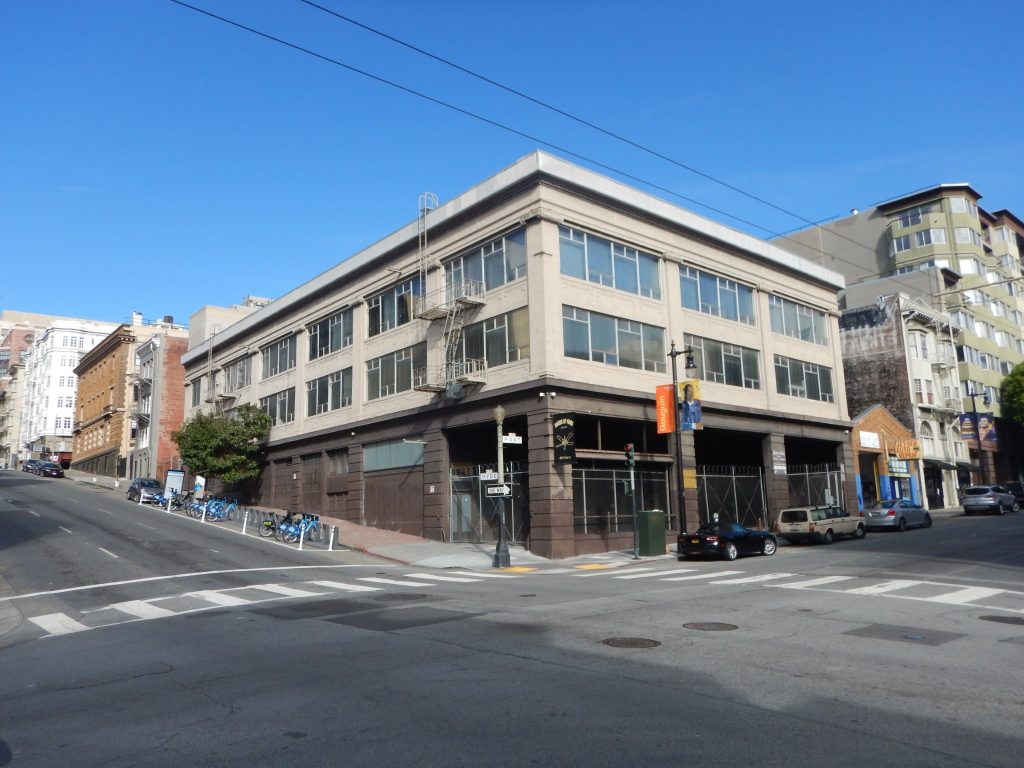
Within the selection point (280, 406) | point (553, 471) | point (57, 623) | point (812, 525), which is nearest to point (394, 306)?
point (553, 471)

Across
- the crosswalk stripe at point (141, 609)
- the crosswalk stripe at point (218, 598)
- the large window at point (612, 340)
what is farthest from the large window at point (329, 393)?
the crosswalk stripe at point (141, 609)

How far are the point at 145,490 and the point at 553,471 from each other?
32068 mm

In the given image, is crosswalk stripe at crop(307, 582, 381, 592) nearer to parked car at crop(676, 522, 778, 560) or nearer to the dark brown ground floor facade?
the dark brown ground floor facade

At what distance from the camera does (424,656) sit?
9.47m

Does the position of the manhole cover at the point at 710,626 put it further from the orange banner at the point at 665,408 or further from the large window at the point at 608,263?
the large window at the point at 608,263

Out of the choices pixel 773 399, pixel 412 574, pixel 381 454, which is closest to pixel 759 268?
pixel 773 399

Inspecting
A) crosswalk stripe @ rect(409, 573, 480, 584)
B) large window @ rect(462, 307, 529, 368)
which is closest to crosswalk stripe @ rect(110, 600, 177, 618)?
crosswalk stripe @ rect(409, 573, 480, 584)

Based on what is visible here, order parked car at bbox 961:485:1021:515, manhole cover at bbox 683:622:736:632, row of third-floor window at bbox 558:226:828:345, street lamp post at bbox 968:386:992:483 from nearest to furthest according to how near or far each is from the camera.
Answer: manhole cover at bbox 683:622:736:632
row of third-floor window at bbox 558:226:828:345
parked car at bbox 961:485:1021:515
street lamp post at bbox 968:386:992:483

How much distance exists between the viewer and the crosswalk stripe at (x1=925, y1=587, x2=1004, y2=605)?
14281 millimetres

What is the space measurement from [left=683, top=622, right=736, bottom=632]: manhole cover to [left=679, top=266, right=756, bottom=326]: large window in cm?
2497

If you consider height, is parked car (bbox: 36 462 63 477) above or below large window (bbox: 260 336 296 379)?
below

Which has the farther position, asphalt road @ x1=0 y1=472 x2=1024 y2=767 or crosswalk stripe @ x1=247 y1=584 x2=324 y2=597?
crosswalk stripe @ x1=247 y1=584 x2=324 y2=597

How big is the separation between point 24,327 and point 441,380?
134784 mm

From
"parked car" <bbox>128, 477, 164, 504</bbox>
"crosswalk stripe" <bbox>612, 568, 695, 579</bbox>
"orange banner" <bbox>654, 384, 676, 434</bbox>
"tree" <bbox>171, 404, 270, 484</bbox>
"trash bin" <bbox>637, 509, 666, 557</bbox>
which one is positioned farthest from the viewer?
"parked car" <bbox>128, 477, 164, 504</bbox>
